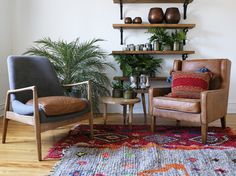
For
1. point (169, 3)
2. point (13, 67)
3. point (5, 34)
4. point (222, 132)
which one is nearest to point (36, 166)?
point (13, 67)

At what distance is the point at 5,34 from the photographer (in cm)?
371

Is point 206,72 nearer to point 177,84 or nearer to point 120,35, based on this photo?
point 177,84

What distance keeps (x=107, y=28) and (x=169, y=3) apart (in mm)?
1023

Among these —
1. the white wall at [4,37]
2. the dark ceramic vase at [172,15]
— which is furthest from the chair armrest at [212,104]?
the white wall at [4,37]

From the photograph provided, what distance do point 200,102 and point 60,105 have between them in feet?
4.31

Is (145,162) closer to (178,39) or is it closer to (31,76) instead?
(31,76)

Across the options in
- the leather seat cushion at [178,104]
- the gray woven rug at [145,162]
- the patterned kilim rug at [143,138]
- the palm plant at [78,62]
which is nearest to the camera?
the gray woven rug at [145,162]

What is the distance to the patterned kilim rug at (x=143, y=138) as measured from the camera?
225 centimetres

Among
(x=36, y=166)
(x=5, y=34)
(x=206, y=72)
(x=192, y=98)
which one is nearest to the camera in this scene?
(x=36, y=166)

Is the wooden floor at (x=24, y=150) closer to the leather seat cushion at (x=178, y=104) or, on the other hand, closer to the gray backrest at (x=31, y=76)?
the gray backrest at (x=31, y=76)

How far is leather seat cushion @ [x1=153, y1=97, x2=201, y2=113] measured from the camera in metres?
2.36

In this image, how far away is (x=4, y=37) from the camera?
3678 millimetres

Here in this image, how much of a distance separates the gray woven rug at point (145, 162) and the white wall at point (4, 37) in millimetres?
2115

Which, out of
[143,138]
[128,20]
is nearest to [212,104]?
[143,138]
